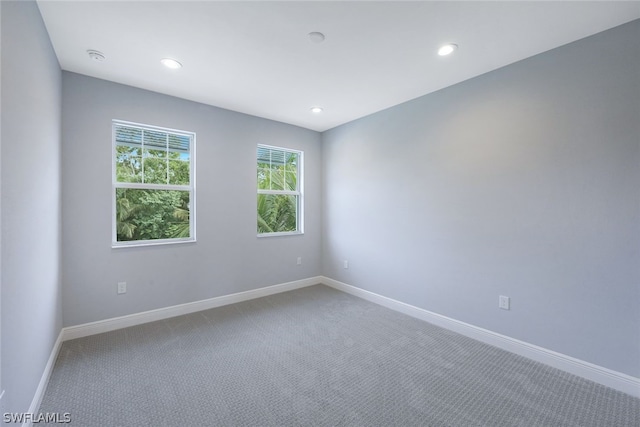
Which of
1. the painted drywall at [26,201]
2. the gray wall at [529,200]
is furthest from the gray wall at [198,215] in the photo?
the gray wall at [529,200]

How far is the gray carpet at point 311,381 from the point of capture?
1671 mm

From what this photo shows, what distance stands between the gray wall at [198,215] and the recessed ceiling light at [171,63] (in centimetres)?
72

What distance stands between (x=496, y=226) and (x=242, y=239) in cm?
290

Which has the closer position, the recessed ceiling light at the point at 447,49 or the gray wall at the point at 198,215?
the recessed ceiling light at the point at 447,49

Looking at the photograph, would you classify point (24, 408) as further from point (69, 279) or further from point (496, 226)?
point (496, 226)

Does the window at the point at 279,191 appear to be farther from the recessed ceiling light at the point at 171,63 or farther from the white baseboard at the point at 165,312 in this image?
the recessed ceiling light at the point at 171,63

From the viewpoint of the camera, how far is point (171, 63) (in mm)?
2402

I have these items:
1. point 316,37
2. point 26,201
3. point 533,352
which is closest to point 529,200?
point 533,352

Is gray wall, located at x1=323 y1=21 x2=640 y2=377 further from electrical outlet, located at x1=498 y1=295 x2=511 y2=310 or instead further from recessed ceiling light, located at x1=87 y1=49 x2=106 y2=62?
recessed ceiling light, located at x1=87 y1=49 x2=106 y2=62

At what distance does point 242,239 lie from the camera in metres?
3.67

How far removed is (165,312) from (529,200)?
12.4ft

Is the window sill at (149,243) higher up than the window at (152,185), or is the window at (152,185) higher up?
the window at (152,185)

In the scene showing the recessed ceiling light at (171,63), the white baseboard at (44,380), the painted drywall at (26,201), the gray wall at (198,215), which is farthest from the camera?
the gray wall at (198,215)

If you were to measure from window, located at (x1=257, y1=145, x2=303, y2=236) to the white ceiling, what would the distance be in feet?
4.08
